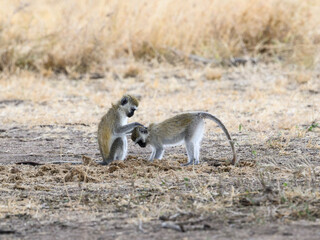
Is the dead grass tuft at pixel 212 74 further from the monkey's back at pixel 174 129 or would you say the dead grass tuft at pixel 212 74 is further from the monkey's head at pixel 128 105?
the monkey's back at pixel 174 129

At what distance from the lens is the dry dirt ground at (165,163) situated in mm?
4699

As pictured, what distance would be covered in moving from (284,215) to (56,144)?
4719 millimetres

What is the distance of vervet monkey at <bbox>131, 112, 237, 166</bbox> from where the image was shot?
23.6ft

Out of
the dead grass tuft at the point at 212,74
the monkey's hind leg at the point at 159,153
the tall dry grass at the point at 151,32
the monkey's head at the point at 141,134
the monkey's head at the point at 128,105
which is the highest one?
the tall dry grass at the point at 151,32

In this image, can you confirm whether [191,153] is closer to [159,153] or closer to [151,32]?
[159,153]

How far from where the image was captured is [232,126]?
9453 millimetres

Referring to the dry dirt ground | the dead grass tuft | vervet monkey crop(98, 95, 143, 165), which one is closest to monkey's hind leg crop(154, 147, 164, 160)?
the dry dirt ground

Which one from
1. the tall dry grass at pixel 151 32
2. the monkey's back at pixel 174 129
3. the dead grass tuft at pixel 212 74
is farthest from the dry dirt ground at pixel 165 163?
the tall dry grass at pixel 151 32

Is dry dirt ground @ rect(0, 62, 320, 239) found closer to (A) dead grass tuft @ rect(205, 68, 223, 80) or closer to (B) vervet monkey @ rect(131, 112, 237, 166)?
(A) dead grass tuft @ rect(205, 68, 223, 80)

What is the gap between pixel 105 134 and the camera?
7508 millimetres

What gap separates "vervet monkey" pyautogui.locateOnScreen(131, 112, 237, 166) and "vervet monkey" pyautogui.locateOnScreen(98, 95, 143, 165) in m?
0.18

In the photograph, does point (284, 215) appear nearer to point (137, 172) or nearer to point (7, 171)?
point (137, 172)

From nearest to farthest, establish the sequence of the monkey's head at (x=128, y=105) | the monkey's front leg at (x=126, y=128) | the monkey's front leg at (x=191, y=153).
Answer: the monkey's front leg at (x=191, y=153), the monkey's front leg at (x=126, y=128), the monkey's head at (x=128, y=105)

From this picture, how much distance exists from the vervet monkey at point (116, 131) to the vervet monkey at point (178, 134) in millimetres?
183
